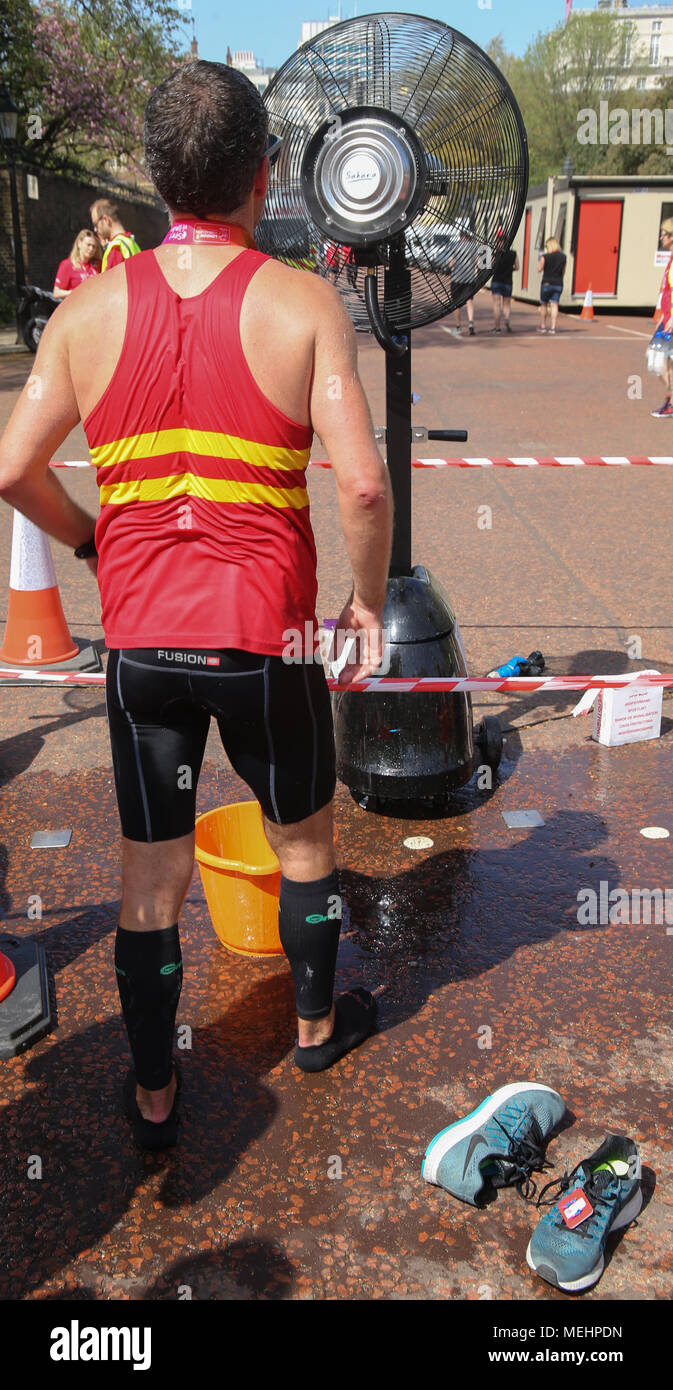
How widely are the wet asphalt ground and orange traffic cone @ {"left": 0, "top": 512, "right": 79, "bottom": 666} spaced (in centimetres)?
22

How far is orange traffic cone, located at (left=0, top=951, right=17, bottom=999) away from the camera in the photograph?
9.07 feet

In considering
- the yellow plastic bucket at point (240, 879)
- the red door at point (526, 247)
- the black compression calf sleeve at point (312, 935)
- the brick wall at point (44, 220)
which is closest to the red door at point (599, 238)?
the red door at point (526, 247)

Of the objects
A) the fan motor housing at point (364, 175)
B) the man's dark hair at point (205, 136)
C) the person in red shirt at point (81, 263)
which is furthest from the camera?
the person in red shirt at point (81, 263)

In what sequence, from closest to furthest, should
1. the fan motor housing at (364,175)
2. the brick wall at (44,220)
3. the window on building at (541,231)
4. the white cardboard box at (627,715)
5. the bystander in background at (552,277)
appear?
the fan motor housing at (364,175) < the white cardboard box at (627,715) < the bystander in background at (552,277) < the brick wall at (44,220) < the window on building at (541,231)

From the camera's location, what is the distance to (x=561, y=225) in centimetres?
2855

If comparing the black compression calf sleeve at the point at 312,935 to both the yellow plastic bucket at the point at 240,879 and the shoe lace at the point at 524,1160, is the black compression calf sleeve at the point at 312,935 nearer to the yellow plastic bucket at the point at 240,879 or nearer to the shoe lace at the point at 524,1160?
the yellow plastic bucket at the point at 240,879

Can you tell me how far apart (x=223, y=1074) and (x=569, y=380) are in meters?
14.9

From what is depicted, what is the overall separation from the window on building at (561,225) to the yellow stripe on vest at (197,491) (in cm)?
2911

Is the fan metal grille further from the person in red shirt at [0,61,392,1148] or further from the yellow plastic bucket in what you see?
the yellow plastic bucket

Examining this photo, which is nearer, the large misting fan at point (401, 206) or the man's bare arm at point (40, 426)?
the man's bare arm at point (40, 426)

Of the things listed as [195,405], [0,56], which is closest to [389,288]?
[195,405]

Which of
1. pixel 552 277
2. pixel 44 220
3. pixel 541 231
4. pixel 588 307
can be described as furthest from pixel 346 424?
pixel 541 231

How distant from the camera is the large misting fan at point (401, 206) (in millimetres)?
3145

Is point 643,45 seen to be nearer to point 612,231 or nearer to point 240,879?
point 612,231
